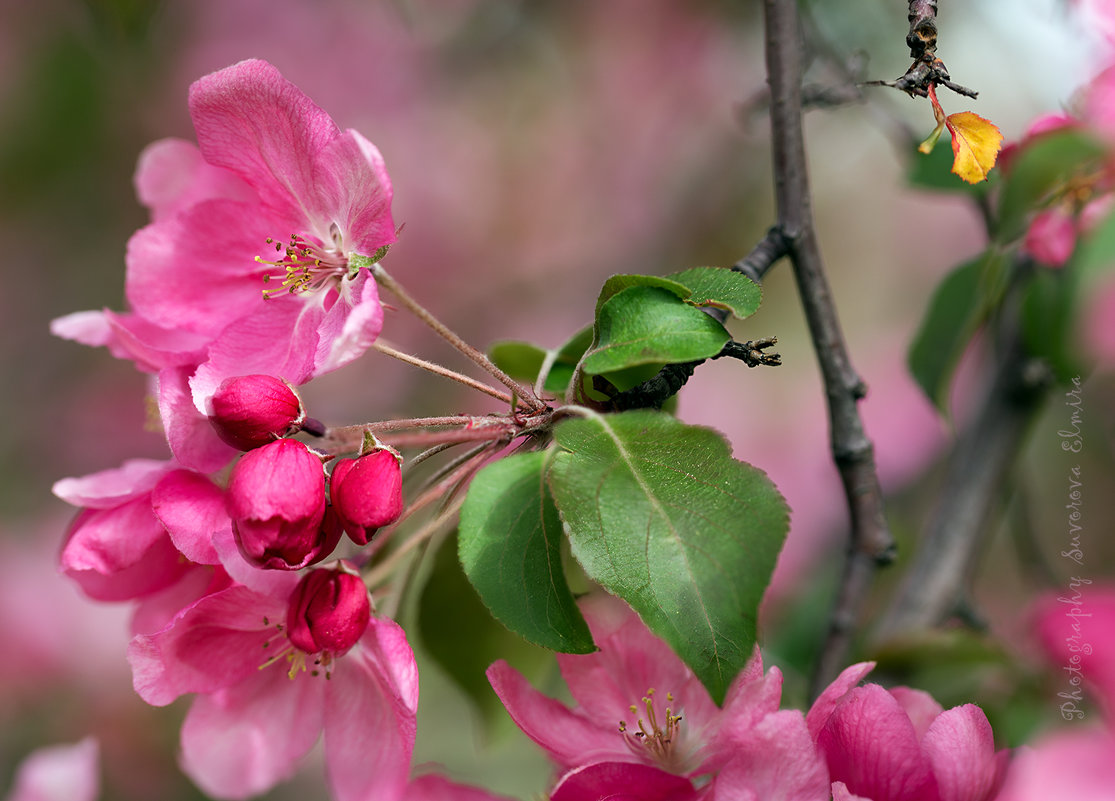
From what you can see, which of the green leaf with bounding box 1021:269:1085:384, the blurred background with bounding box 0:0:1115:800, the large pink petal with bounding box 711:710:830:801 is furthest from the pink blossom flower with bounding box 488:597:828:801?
the blurred background with bounding box 0:0:1115:800

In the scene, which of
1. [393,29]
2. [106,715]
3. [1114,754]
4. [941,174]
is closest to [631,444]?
[1114,754]

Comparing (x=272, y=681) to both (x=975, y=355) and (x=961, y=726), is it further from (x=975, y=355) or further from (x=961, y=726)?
(x=975, y=355)

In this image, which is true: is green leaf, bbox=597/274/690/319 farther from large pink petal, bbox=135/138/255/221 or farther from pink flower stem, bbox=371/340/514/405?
large pink petal, bbox=135/138/255/221

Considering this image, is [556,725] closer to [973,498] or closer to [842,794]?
[842,794]

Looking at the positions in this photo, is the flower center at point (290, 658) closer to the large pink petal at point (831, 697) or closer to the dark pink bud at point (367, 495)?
the dark pink bud at point (367, 495)

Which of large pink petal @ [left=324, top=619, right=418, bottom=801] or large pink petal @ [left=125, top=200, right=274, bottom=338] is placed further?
large pink petal @ [left=125, top=200, right=274, bottom=338]

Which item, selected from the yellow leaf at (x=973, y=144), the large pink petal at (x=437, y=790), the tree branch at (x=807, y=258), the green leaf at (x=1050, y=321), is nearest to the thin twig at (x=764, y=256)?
the tree branch at (x=807, y=258)

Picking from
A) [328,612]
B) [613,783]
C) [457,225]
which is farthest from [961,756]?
[457,225]

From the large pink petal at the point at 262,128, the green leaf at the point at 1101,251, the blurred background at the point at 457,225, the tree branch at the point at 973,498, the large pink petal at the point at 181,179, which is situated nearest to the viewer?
the green leaf at the point at 1101,251
